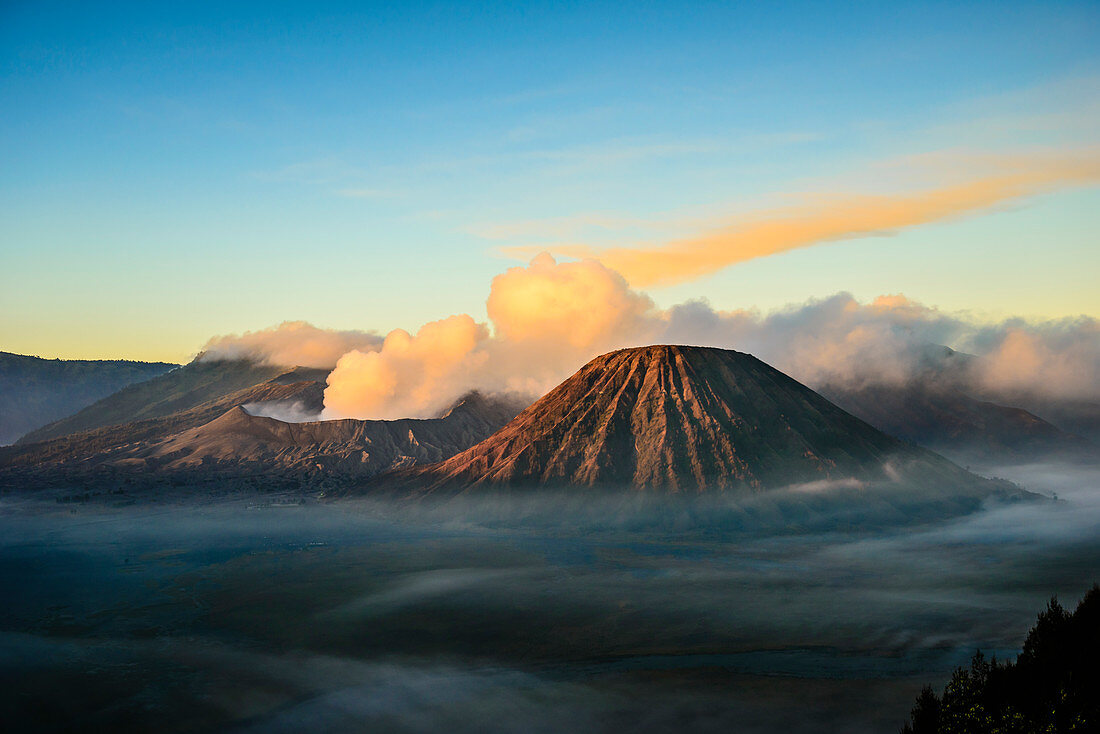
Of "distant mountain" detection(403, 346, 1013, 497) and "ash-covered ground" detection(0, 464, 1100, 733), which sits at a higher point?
"distant mountain" detection(403, 346, 1013, 497)

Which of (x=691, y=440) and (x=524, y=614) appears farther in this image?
(x=691, y=440)

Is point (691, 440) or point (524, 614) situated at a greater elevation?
point (691, 440)

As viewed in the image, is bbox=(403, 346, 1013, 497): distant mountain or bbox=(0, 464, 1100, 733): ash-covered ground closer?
bbox=(0, 464, 1100, 733): ash-covered ground

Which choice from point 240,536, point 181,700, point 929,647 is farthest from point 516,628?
point 240,536

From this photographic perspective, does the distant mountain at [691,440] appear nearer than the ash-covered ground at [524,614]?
No

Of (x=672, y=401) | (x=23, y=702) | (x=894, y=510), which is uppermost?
(x=672, y=401)

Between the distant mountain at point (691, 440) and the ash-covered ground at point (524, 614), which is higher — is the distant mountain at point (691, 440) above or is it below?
above

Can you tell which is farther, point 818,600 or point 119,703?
point 818,600

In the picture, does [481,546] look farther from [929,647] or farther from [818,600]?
[929,647]
